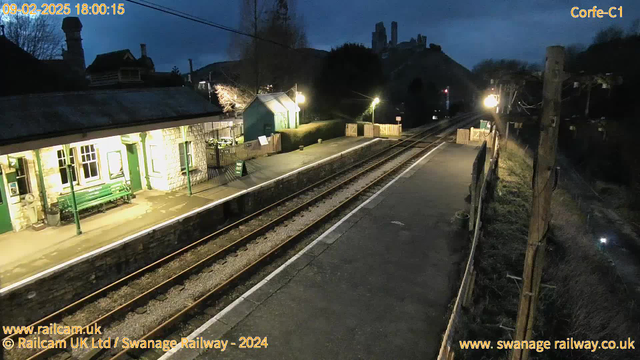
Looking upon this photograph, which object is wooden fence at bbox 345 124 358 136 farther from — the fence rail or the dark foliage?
the fence rail

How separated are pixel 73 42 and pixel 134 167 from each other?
4011 cm

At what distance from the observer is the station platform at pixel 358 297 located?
6.54 metres

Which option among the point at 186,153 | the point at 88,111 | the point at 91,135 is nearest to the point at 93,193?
the point at 91,135

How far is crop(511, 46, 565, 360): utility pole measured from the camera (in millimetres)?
4324

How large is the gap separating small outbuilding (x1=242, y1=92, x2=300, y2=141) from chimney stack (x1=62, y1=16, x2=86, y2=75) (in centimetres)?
2819

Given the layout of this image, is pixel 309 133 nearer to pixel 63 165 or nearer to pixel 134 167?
pixel 134 167

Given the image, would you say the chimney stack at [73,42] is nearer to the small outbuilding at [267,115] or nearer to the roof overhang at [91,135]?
the small outbuilding at [267,115]

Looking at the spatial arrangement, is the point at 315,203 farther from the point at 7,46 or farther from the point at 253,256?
the point at 7,46

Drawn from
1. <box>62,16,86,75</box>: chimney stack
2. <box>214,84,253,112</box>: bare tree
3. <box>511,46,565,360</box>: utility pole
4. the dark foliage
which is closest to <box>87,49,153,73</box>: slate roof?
<box>214,84,253,112</box>: bare tree

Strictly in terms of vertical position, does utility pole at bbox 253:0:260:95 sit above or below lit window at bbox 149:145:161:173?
above

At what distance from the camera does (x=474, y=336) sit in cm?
727

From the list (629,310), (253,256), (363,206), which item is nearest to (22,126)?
(253,256)

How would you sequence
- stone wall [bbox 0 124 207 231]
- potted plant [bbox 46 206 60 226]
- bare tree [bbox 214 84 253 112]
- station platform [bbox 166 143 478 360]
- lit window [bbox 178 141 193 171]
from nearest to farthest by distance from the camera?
station platform [bbox 166 143 478 360], stone wall [bbox 0 124 207 231], potted plant [bbox 46 206 60 226], lit window [bbox 178 141 193 171], bare tree [bbox 214 84 253 112]

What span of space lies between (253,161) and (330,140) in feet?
34.2
